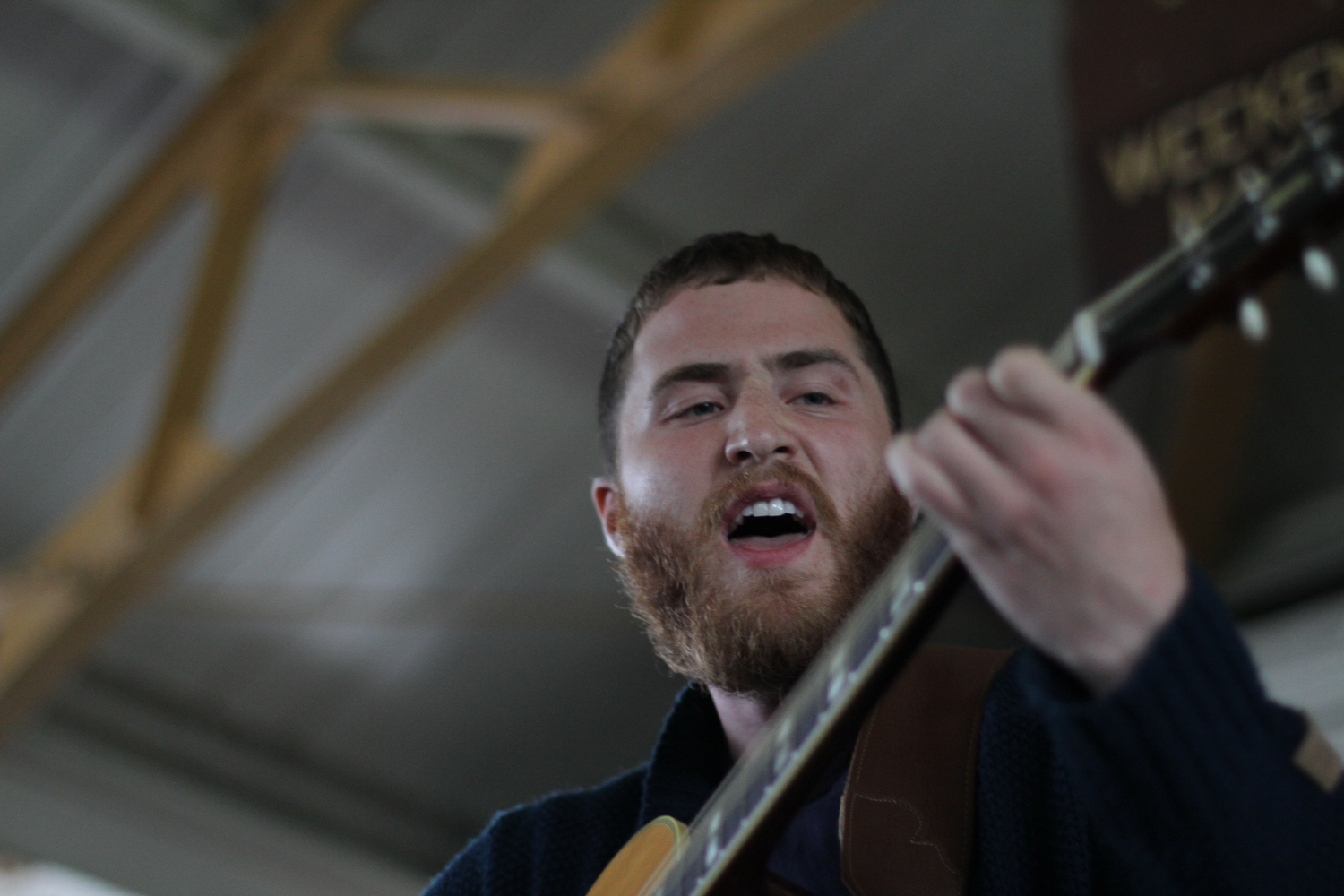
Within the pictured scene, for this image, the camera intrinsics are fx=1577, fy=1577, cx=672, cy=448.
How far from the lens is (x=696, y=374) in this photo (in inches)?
52.8

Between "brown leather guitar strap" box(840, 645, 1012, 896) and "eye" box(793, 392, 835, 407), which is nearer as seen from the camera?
"brown leather guitar strap" box(840, 645, 1012, 896)

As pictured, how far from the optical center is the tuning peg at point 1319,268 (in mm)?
790

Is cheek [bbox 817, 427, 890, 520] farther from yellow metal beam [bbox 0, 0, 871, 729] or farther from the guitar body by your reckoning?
yellow metal beam [bbox 0, 0, 871, 729]

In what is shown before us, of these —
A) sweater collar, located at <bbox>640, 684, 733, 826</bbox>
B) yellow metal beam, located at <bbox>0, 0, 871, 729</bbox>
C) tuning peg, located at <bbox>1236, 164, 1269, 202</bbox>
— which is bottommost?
sweater collar, located at <bbox>640, 684, 733, 826</bbox>

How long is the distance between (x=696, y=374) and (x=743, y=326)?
57mm

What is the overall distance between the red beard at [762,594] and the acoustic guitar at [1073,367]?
0.15 meters

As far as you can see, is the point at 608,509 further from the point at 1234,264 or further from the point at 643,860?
the point at 1234,264

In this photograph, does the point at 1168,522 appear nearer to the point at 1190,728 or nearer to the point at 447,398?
the point at 1190,728

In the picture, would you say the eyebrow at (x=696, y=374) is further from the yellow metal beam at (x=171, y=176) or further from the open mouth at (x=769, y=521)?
the yellow metal beam at (x=171, y=176)

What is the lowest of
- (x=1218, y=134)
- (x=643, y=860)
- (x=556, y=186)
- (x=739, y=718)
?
(x=643, y=860)

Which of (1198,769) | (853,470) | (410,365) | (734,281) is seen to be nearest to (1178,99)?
(734,281)

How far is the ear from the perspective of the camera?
58.6 inches

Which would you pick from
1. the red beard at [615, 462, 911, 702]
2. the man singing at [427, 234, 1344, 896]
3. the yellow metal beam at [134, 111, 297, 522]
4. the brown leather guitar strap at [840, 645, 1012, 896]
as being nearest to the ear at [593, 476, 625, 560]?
the man singing at [427, 234, 1344, 896]

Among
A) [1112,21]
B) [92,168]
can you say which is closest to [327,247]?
[92,168]
